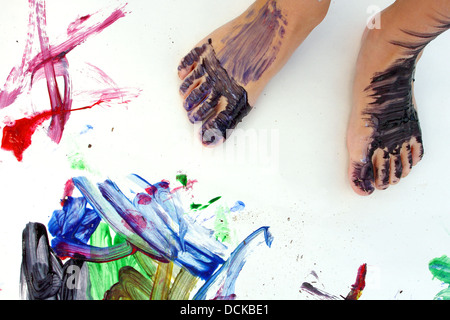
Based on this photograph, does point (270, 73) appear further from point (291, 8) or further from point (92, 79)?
point (92, 79)

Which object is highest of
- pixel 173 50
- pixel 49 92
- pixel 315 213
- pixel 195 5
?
pixel 195 5

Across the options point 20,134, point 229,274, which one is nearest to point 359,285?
point 229,274

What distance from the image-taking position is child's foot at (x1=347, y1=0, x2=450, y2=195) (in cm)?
93

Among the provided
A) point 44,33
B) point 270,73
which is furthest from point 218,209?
point 44,33

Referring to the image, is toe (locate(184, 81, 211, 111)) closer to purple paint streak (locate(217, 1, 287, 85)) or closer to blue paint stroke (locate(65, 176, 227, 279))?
purple paint streak (locate(217, 1, 287, 85))

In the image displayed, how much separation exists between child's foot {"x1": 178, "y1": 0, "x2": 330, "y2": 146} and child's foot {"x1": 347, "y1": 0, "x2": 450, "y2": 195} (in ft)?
0.54

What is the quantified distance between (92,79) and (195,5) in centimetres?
33

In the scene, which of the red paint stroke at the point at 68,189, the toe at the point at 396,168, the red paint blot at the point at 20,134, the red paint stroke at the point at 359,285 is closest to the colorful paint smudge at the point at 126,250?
the red paint stroke at the point at 68,189

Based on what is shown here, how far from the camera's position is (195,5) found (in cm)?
105

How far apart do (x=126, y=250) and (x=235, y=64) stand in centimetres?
52

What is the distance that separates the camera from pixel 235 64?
0.98m

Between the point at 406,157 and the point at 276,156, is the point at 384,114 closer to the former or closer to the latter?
the point at 406,157

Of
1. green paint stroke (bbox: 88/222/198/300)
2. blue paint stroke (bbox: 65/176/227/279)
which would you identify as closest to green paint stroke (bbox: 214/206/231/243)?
blue paint stroke (bbox: 65/176/227/279)

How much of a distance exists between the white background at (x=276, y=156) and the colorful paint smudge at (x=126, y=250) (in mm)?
40
